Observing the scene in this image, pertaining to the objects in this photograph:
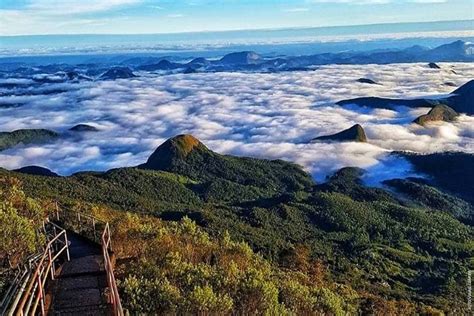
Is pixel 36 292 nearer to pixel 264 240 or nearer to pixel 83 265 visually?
pixel 83 265

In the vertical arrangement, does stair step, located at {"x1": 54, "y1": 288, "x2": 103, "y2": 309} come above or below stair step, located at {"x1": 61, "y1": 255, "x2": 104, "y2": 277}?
above

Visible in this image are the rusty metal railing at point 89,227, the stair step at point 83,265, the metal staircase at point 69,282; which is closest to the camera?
the metal staircase at point 69,282

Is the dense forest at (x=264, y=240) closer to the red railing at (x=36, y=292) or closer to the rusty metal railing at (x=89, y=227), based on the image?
the rusty metal railing at (x=89, y=227)

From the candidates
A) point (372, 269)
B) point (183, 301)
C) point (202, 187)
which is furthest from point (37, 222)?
point (202, 187)

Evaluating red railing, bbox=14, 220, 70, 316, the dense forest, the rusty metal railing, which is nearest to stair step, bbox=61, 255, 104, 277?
the rusty metal railing

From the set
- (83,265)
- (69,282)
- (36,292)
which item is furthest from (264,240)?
(36,292)

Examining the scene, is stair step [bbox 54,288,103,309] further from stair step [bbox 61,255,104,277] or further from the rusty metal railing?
stair step [bbox 61,255,104,277]

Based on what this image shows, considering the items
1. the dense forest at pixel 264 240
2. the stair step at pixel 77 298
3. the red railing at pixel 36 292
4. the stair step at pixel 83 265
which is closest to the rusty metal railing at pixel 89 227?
the stair step at pixel 83 265

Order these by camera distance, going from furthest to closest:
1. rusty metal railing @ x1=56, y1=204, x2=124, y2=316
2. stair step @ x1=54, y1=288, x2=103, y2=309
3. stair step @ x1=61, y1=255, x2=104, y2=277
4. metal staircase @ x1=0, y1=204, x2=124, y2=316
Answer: rusty metal railing @ x1=56, y1=204, x2=124, y2=316, stair step @ x1=61, y1=255, x2=104, y2=277, stair step @ x1=54, y1=288, x2=103, y2=309, metal staircase @ x1=0, y1=204, x2=124, y2=316
